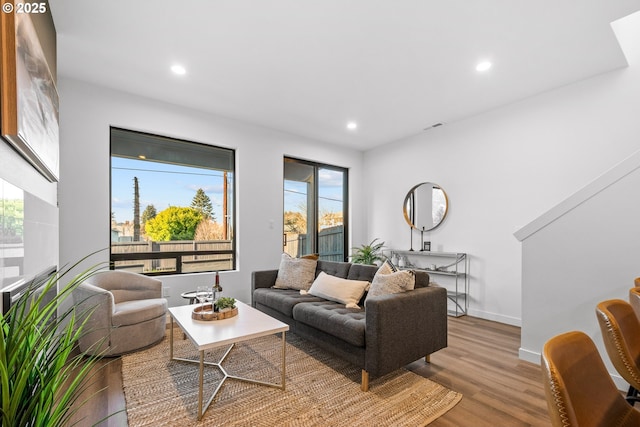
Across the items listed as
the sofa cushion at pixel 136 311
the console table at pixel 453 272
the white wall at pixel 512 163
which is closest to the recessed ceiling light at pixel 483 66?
the white wall at pixel 512 163

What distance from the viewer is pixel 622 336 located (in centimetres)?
121

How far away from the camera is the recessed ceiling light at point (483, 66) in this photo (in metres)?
2.96

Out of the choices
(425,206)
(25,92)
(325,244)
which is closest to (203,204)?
(325,244)

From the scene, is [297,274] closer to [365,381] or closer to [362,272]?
[362,272]

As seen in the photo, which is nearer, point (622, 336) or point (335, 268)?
point (622, 336)

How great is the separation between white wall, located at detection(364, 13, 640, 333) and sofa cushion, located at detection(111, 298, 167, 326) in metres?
3.51

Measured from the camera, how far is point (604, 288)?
239 centimetres

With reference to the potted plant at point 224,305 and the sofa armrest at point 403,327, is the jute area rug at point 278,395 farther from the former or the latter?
the potted plant at point 224,305

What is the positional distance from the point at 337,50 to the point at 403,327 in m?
2.42

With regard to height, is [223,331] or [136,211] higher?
[136,211]

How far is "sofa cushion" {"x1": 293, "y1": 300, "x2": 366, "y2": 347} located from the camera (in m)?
2.27

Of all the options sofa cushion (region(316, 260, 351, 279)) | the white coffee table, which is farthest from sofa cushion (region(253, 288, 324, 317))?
the white coffee table

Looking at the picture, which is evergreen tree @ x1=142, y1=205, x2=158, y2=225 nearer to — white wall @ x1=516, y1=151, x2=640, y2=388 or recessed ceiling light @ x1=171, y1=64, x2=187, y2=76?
recessed ceiling light @ x1=171, y1=64, x2=187, y2=76

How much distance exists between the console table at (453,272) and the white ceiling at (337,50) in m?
2.06
